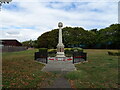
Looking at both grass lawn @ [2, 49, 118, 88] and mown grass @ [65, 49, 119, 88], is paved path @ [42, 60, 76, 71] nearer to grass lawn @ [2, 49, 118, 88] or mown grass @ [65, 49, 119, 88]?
grass lawn @ [2, 49, 118, 88]

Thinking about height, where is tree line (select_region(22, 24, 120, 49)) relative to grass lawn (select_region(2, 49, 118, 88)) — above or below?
above

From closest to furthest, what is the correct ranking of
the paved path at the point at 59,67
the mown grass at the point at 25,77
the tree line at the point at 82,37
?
the mown grass at the point at 25,77 < the paved path at the point at 59,67 < the tree line at the point at 82,37

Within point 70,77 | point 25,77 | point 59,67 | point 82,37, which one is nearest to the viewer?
point 70,77

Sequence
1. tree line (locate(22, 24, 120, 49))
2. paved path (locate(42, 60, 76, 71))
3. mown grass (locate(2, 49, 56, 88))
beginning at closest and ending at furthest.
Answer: mown grass (locate(2, 49, 56, 88)) → paved path (locate(42, 60, 76, 71)) → tree line (locate(22, 24, 120, 49))

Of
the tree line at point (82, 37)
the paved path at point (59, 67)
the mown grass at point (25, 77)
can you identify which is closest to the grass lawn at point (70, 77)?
the mown grass at point (25, 77)

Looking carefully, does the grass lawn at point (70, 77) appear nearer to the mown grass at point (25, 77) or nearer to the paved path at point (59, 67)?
the mown grass at point (25, 77)

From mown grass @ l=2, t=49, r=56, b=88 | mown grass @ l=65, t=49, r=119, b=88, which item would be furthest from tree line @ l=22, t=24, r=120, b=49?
mown grass @ l=65, t=49, r=119, b=88

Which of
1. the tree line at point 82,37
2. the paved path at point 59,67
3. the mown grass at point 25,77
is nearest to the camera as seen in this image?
the mown grass at point 25,77

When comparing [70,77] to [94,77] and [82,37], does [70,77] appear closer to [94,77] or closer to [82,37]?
[94,77]

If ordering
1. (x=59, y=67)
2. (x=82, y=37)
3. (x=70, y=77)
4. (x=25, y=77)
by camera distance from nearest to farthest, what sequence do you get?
(x=70, y=77) → (x=25, y=77) → (x=59, y=67) → (x=82, y=37)

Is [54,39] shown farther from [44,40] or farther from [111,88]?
[111,88]

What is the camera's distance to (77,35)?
46.5 meters

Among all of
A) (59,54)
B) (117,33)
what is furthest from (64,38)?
(59,54)

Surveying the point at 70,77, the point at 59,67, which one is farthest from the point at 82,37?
the point at 70,77
